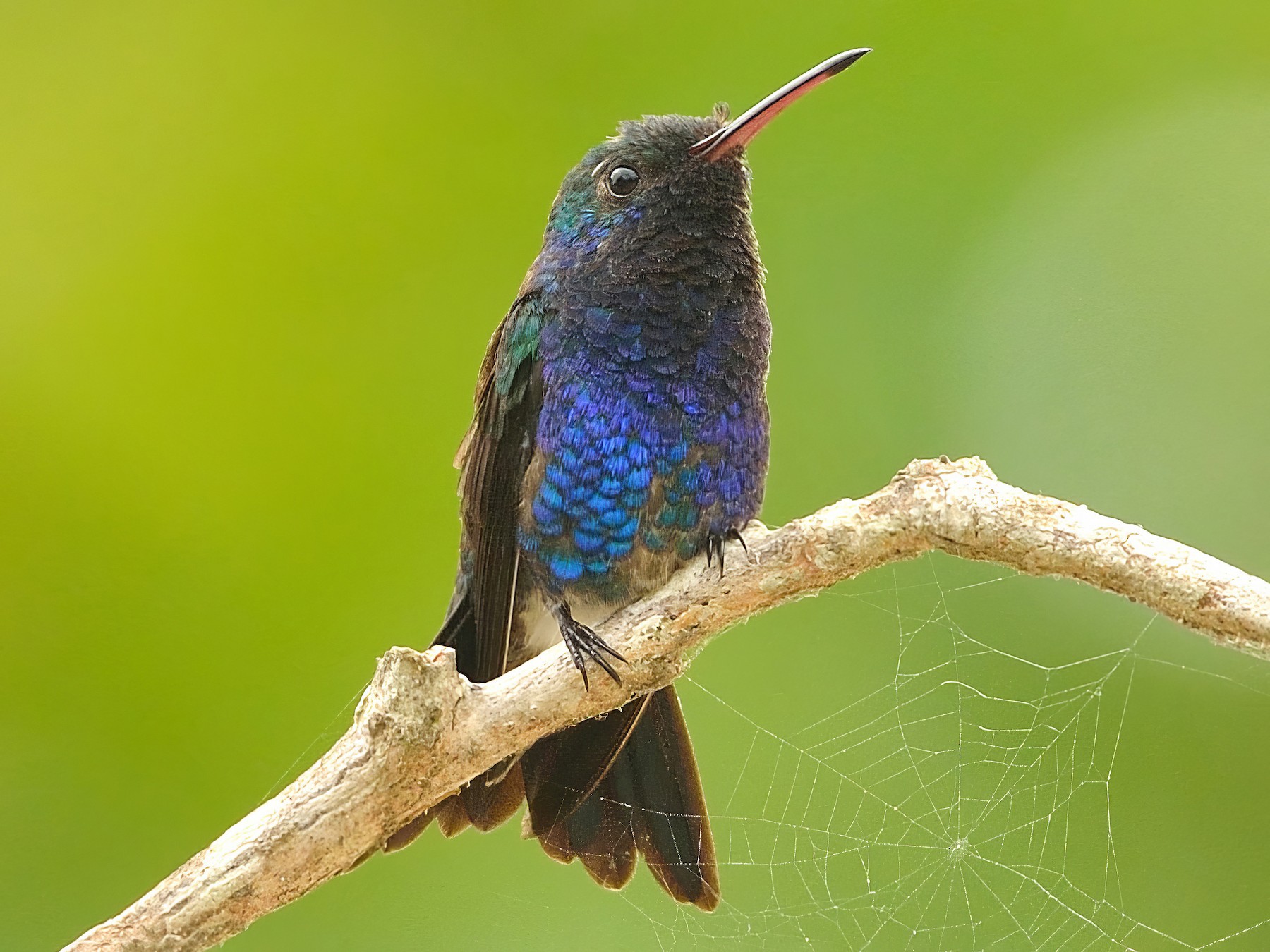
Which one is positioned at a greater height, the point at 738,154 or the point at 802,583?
the point at 738,154

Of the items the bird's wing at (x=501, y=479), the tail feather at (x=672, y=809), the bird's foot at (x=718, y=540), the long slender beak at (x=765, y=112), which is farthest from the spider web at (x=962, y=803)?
the long slender beak at (x=765, y=112)

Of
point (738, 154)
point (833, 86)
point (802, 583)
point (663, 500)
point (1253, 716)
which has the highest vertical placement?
point (833, 86)

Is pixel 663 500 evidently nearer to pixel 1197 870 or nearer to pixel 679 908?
pixel 679 908

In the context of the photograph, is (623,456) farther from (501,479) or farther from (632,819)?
(632,819)

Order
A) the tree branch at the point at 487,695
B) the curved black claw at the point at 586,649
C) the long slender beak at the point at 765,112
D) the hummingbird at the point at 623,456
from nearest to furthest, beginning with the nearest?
the tree branch at the point at 487,695
the curved black claw at the point at 586,649
the long slender beak at the point at 765,112
the hummingbird at the point at 623,456

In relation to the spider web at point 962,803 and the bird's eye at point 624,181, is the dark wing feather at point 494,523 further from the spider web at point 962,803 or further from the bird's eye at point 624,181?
the spider web at point 962,803

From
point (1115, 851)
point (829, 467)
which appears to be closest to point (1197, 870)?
point (1115, 851)

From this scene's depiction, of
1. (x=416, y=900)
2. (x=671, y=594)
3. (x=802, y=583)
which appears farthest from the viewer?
(x=416, y=900)
